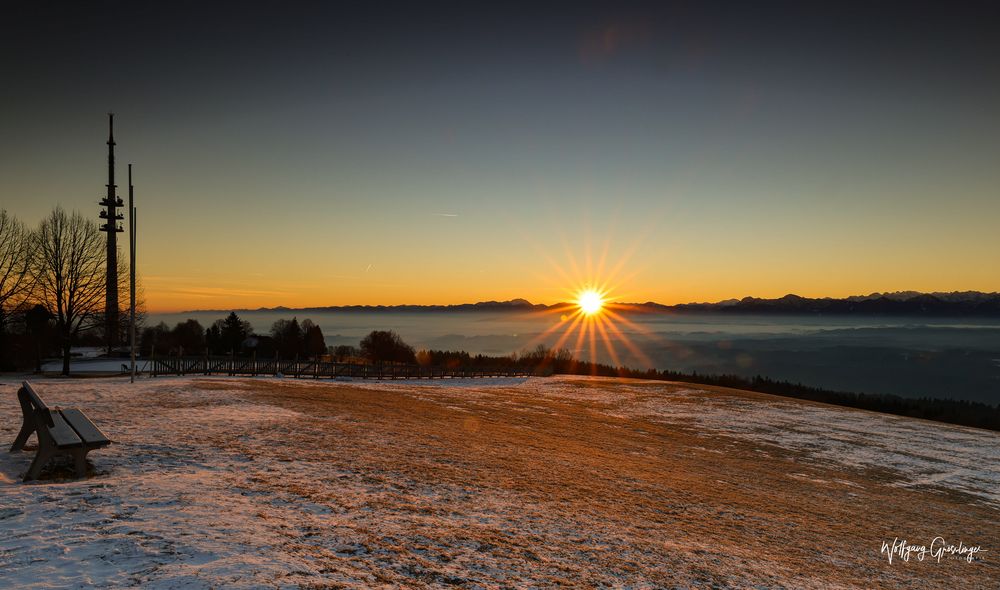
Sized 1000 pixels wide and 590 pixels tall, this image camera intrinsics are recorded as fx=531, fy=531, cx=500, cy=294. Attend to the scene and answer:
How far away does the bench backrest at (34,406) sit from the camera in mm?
7828

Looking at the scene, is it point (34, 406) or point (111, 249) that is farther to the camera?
point (111, 249)

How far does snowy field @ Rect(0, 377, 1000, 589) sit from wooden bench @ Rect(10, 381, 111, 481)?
1.35ft

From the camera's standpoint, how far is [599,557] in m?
Answer: 6.66

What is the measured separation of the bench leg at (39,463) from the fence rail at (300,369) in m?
24.5

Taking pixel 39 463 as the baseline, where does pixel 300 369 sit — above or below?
below

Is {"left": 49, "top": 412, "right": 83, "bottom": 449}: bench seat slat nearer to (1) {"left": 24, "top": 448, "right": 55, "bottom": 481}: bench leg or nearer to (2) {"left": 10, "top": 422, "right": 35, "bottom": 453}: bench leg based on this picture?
(1) {"left": 24, "top": 448, "right": 55, "bottom": 481}: bench leg

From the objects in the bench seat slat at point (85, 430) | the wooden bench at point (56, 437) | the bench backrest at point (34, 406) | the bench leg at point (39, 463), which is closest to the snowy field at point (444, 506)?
the bench leg at point (39, 463)

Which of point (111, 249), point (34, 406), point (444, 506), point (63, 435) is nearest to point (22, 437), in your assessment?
point (34, 406)

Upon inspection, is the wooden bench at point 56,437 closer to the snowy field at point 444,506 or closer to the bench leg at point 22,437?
the bench leg at point 22,437

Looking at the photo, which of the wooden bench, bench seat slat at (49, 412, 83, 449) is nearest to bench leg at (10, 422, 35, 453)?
the wooden bench

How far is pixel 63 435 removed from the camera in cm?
809

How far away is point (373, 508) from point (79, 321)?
41.1 metres

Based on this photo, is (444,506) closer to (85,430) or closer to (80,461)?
(80,461)

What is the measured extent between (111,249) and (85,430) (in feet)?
166
